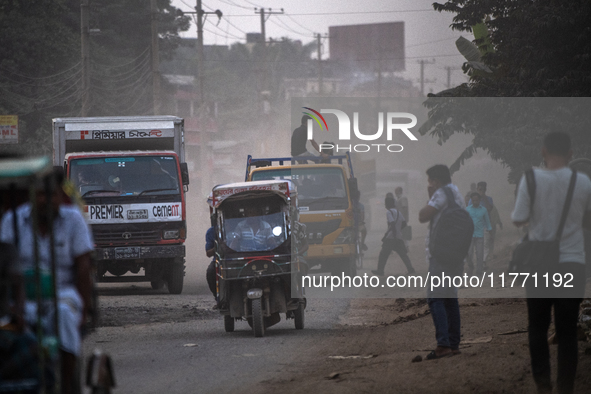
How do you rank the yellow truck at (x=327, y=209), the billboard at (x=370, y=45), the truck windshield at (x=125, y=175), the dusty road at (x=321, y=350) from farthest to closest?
the billboard at (x=370, y=45), the yellow truck at (x=327, y=209), the truck windshield at (x=125, y=175), the dusty road at (x=321, y=350)

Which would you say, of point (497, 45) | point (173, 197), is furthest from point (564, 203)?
point (497, 45)

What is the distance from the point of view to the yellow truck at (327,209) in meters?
16.7

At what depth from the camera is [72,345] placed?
4164 millimetres

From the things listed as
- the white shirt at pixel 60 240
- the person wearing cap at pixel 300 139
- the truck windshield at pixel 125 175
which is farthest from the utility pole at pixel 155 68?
the white shirt at pixel 60 240

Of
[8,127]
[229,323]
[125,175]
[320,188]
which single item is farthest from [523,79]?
[8,127]

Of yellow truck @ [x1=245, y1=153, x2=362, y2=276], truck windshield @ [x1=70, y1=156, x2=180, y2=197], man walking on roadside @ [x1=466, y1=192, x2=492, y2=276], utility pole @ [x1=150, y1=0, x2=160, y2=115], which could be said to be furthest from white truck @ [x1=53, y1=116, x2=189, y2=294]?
utility pole @ [x1=150, y1=0, x2=160, y2=115]

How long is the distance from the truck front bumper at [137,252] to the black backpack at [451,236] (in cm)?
792

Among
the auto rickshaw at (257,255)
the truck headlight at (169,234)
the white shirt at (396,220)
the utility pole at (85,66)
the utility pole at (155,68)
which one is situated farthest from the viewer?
the utility pole at (155,68)

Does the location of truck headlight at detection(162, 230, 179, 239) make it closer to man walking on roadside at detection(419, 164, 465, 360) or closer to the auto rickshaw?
the auto rickshaw

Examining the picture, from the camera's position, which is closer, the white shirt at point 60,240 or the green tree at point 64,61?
the white shirt at point 60,240

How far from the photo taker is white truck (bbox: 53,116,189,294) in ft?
47.6

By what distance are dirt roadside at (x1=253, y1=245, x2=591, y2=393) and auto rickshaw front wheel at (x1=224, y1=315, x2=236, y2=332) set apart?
147cm

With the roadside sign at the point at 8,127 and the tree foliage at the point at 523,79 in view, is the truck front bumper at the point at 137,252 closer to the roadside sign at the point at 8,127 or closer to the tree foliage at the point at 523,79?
the roadside sign at the point at 8,127

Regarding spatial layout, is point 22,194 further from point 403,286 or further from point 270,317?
point 403,286
